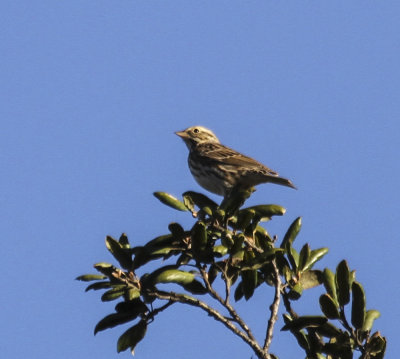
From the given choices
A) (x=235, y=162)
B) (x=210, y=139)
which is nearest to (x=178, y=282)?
(x=235, y=162)

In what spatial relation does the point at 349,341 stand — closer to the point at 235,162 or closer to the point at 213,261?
the point at 213,261

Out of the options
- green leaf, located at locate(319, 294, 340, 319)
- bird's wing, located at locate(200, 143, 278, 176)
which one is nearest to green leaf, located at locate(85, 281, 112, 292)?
→ green leaf, located at locate(319, 294, 340, 319)

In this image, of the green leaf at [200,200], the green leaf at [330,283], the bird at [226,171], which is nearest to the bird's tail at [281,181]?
the bird at [226,171]

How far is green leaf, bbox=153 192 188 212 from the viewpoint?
6.29 metres

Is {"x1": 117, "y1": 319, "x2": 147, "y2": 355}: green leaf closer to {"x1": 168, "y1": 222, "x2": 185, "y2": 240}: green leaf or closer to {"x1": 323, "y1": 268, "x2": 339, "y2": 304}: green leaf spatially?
{"x1": 168, "y1": 222, "x2": 185, "y2": 240}: green leaf

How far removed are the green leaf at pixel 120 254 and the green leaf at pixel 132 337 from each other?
425mm

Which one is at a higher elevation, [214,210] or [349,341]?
[214,210]

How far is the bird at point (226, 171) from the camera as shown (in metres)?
10.1

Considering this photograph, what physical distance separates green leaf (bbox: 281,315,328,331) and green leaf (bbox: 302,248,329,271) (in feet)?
2.15

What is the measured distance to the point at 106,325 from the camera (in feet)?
18.6

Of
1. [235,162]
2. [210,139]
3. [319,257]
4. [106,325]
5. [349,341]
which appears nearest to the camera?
[349,341]

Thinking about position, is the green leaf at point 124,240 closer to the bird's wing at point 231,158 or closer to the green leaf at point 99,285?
the green leaf at point 99,285

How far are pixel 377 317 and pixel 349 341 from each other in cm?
25

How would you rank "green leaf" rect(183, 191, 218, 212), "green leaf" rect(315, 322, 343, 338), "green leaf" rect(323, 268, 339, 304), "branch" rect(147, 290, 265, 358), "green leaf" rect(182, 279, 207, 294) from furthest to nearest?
"green leaf" rect(183, 191, 218, 212), "green leaf" rect(182, 279, 207, 294), "green leaf" rect(323, 268, 339, 304), "green leaf" rect(315, 322, 343, 338), "branch" rect(147, 290, 265, 358)
